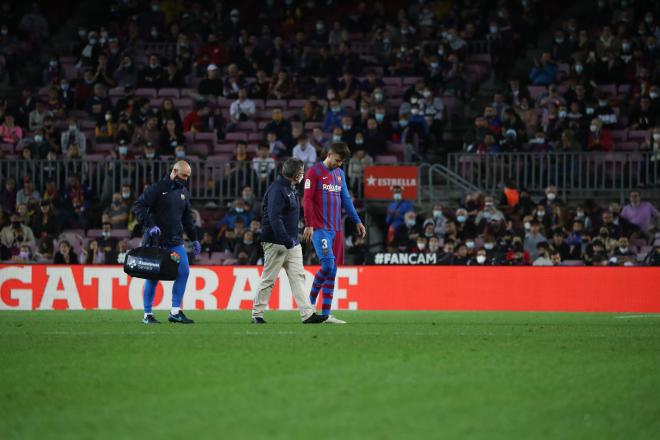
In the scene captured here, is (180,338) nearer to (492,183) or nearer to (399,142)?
(492,183)

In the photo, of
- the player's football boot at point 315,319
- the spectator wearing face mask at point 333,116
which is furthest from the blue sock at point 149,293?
the spectator wearing face mask at point 333,116

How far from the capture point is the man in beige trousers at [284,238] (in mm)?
13625

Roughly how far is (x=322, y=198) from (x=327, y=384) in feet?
19.5

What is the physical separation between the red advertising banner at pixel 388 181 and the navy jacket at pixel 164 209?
1059 centimetres

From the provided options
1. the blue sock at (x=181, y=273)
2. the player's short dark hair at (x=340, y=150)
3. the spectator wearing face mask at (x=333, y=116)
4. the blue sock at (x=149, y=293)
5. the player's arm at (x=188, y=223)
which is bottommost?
the blue sock at (x=149, y=293)

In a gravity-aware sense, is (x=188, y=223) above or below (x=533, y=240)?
above

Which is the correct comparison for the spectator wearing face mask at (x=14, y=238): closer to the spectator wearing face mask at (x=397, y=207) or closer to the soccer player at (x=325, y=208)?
the spectator wearing face mask at (x=397, y=207)

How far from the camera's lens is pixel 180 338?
38.3 ft

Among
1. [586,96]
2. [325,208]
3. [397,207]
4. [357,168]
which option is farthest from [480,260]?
[325,208]

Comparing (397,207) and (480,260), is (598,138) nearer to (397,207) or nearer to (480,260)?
(397,207)

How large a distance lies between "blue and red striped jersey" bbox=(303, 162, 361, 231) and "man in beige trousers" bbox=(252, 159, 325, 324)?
0.15 meters

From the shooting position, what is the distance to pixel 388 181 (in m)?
24.4

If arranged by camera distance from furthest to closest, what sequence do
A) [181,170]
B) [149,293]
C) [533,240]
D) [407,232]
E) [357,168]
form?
[357,168], [407,232], [533,240], [149,293], [181,170]

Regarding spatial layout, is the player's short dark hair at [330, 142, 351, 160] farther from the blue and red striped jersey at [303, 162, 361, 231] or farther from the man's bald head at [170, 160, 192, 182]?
the man's bald head at [170, 160, 192, 182]
